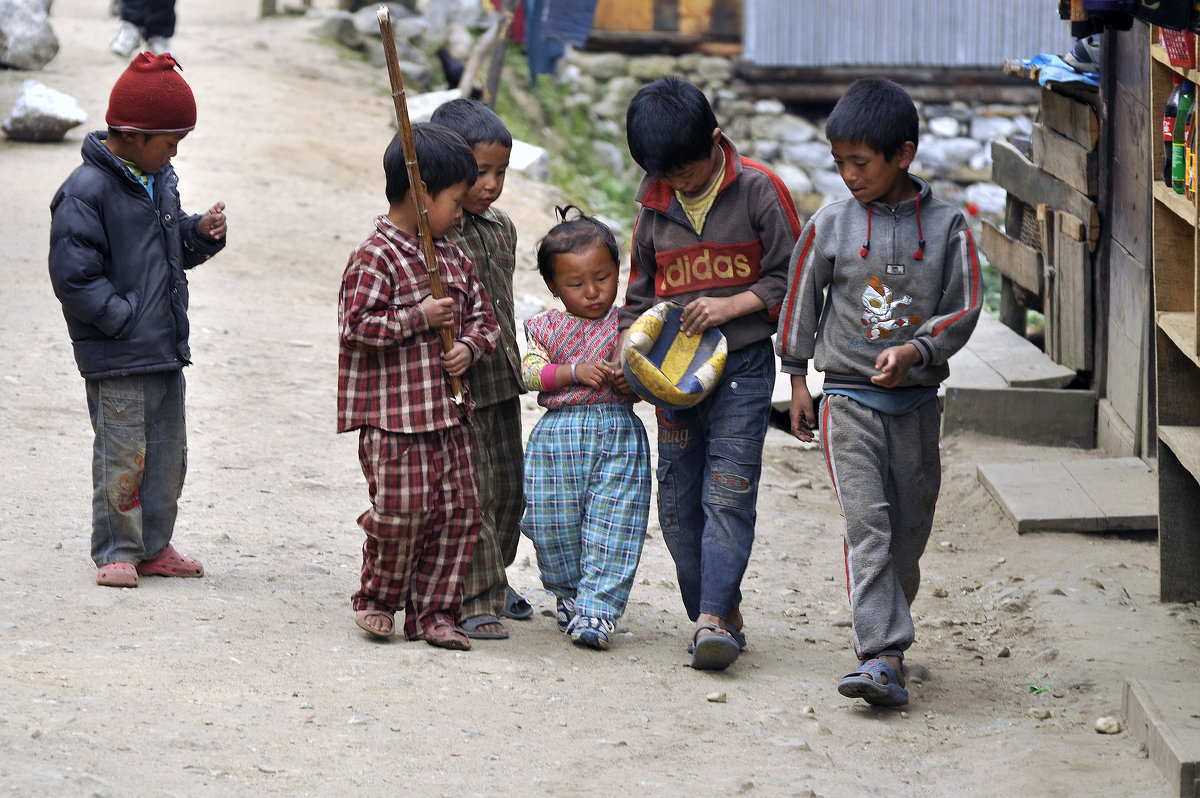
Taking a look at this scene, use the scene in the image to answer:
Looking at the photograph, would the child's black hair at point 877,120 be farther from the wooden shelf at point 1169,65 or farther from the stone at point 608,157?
the stone at point 608,157

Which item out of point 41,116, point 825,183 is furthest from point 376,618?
point 825,183

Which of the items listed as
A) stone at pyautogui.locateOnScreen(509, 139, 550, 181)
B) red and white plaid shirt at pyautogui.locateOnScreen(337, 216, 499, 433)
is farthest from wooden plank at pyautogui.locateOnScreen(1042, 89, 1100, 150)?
stone at pyautogui.locateOnScreen(509, 139, 550, 181)

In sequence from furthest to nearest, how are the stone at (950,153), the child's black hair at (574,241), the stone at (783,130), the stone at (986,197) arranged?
1. the stone at (783,130)
2. the stone at (950,153)
3. the stone at (986,197)
4. the child's black hair at (574,241)

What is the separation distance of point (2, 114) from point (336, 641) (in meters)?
10.3

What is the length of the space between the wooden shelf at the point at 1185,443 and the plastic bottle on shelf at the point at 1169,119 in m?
0.79

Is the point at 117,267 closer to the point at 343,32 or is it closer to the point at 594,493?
the point at 594,493

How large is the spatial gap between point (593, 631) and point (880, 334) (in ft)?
3.94

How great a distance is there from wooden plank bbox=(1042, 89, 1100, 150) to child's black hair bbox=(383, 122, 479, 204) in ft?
13.7

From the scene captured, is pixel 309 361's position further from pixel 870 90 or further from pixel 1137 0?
pixel 1137 0

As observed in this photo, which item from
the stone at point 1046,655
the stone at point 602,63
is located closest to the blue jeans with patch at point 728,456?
the stone at point 1046,655

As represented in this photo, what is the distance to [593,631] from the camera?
3799mm

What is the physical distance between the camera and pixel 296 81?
47.5 ft

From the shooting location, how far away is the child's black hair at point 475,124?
3.73 meters

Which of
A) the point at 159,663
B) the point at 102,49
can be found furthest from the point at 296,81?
the point at 159,663
